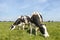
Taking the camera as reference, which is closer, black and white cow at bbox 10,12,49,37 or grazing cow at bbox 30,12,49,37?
black and white cow at bbox 10,12,49,37

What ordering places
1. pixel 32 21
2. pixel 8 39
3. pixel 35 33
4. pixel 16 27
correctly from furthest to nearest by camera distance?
pixel 16 27
pixel 32 21
pixel 35 33
pixel 8 39

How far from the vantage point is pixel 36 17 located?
2152 cm

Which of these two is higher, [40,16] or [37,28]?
[40,16]

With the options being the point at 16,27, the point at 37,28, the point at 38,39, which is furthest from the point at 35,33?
the point at 16,27

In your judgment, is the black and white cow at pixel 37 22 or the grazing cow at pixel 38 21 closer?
the black and white cow at pixel 37 22

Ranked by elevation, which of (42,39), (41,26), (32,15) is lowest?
(42,39)

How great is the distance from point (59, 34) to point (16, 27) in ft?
20.1

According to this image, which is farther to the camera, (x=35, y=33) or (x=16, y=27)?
(x=16, y=27)

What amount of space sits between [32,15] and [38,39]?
4.53 metres

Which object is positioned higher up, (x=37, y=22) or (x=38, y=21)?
(x=38, y=21)

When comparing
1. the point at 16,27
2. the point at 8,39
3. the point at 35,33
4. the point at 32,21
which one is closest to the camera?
the point at 8,39

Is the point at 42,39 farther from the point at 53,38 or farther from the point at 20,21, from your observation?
the point at 20,21

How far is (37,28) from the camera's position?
21141 millimetres

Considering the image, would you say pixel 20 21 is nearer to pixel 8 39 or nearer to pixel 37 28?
pixel 37 28
